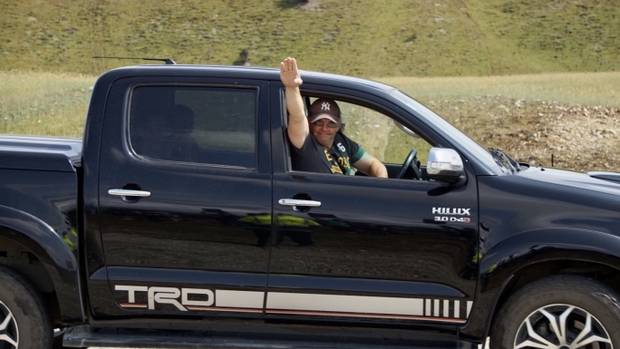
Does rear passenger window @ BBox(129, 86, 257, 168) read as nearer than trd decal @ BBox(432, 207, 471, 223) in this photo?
No

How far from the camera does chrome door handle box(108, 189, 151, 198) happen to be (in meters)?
4.89

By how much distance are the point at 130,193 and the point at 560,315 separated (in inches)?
95.9

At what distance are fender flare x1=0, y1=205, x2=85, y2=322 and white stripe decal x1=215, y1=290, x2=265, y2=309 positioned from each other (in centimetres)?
78

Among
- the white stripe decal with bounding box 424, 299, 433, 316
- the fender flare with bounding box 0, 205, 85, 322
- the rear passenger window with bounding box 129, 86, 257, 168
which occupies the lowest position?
the white stripe decal with bounding box 424, 299, 433, 316

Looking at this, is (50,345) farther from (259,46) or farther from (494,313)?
(259,46)

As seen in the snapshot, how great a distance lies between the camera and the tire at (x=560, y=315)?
4.77m

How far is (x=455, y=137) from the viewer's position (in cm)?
515

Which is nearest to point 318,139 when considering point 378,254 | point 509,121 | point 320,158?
point 320,158

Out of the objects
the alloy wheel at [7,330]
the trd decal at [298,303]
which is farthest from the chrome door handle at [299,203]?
the alloy wheel at [7,330]

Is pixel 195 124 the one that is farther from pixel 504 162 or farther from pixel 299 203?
pixel 504 162

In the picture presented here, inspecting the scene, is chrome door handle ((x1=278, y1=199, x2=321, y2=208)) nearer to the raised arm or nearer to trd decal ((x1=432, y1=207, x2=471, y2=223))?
the raised arm

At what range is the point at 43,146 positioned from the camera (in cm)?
534

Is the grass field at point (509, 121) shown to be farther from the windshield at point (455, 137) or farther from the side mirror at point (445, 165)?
the side mirror at point (445, 165)

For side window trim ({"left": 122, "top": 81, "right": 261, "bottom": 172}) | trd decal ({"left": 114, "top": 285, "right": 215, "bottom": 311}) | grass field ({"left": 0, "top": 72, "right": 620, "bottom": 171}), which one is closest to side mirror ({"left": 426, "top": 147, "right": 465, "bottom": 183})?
side window trim ({"left": 122, "top": 81, "right": 261, "bottom": 172})
